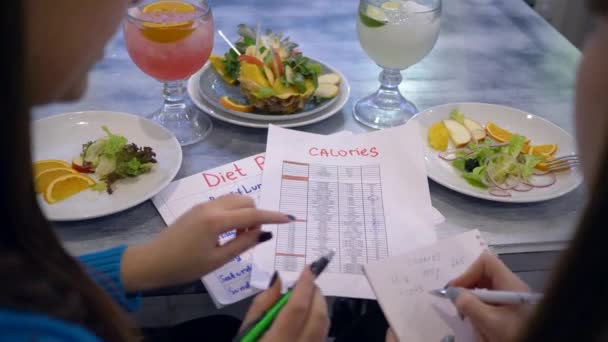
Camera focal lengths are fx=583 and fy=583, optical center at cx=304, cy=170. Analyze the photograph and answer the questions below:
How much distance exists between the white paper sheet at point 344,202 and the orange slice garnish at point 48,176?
28 centimetres

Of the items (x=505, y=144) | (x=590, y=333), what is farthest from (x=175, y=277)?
(x=505, y=144)

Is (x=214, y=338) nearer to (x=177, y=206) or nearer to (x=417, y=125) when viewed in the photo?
(x=177, y=206)

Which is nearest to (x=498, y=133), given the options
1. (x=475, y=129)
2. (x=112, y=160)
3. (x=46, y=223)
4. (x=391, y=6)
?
(x=475, y=129)

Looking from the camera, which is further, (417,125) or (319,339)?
(417,125)

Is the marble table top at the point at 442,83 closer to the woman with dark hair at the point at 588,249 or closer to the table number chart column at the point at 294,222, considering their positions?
the table number chart column at the point at 294,222

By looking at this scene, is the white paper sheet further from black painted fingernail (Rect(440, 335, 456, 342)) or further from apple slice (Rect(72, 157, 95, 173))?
apple slice (Rect(72, 157, 95, 173))

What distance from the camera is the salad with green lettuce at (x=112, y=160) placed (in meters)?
0.82

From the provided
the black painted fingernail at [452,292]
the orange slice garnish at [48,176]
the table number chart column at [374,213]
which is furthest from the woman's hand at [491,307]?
the orange slice garnish at [48,176]

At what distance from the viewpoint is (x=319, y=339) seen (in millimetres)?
626

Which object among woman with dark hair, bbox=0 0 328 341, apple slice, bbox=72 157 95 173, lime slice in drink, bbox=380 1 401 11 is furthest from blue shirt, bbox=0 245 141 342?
lime slice in drink, bbox=380 1 401 11

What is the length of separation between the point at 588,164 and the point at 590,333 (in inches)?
5.7

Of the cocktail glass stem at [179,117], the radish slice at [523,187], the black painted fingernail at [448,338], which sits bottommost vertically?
the black painted fingernail at [448,338]

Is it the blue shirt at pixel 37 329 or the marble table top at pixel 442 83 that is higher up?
the blue shirt at pixel 37 329

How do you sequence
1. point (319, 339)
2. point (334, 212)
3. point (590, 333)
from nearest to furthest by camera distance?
point (590, 333) < point (319, 339) < point (334, 212)
